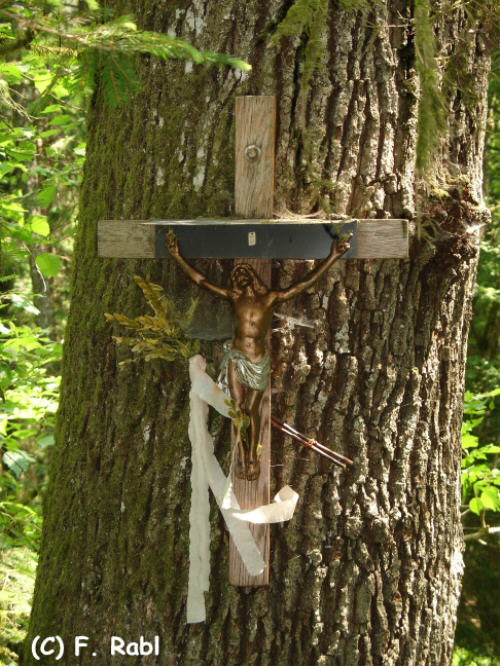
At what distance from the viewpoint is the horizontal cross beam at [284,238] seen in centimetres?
197

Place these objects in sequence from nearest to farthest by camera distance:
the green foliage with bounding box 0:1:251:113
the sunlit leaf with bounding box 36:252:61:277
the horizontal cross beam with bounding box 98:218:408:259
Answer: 1. the green foliage with bounding box 0:1:251:113
2. the horizontal cross beam with bounding box 98:218:408:259
3. the sunlit leaf with bounding box 36:252:61:277

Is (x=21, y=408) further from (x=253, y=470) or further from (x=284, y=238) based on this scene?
(x=284, y=238)

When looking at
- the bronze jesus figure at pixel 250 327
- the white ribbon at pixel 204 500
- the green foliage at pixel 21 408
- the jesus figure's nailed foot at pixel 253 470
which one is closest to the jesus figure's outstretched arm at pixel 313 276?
the bronze jesus figure at pixel 250 327

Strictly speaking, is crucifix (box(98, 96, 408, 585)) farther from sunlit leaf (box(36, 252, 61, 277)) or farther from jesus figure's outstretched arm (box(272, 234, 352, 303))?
sunlit leaf (box(36, 252, 61, 277))

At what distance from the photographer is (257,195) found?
2.05 metres

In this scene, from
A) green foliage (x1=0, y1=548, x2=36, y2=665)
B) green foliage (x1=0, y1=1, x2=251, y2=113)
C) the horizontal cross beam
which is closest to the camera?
green foliage (x1=0, y1=1, x2=251, y2=113)

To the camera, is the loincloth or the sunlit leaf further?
the sunlit leaf

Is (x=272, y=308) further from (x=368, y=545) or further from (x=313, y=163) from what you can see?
(x=368, y=545)

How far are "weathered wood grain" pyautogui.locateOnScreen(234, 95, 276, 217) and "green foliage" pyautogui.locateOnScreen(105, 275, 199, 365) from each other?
38cm

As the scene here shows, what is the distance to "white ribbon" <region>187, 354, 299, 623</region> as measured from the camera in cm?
208

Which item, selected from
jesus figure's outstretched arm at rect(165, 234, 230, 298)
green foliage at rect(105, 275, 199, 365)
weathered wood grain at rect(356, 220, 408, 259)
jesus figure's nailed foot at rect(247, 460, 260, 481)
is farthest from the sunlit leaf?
weathered wood grain at rect(356, 220, 408, 259)

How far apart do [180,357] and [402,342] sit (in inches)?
28.9

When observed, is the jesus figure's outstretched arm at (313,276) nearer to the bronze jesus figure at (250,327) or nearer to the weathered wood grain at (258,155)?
the bronze jesus figure at (250,327)

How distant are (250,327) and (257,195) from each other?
1.34 ft
